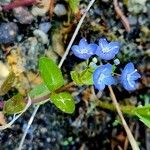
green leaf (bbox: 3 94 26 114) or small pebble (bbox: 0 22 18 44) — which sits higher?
small pebble (bbox: 0 22 18 44)

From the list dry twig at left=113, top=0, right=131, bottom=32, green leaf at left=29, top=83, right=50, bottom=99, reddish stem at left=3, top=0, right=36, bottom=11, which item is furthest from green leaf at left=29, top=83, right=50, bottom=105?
dry twig at left=113, top=0, right=131, bottom=32

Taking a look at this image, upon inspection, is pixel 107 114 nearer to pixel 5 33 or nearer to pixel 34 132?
pixel 34 132

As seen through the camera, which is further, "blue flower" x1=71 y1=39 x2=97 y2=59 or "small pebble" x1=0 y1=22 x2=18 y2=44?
"small pebble" x1=0 y1=22 x2=18 y2=44

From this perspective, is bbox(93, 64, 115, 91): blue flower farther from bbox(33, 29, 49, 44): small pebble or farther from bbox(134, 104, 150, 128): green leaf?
bbox(33, 29, 49, 44): small pebble

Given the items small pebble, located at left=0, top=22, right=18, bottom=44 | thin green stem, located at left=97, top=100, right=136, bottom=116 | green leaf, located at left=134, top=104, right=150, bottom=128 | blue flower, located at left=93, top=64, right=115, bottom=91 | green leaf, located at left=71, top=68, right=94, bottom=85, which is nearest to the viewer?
blue flower, located at left=93, top=64, right=115, bottom=91

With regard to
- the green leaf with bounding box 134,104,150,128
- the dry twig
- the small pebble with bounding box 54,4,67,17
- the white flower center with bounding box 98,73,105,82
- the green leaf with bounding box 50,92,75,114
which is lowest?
the green leaf with bounding box 134,104,150,128

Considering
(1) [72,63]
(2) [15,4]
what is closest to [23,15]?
(2) [15,4]

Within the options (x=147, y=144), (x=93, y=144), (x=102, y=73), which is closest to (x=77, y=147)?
(x=93, y=144)
